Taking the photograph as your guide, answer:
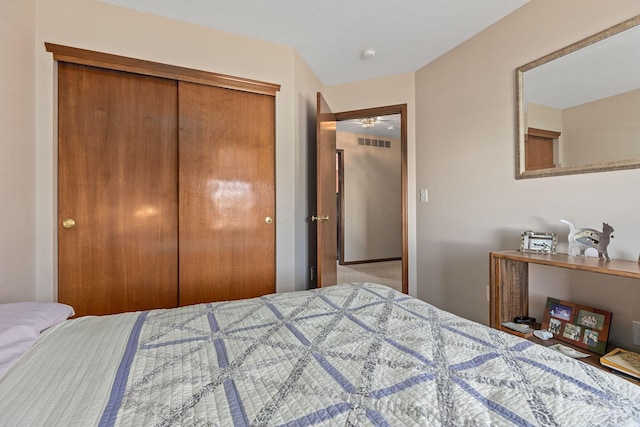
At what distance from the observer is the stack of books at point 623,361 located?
1.33m

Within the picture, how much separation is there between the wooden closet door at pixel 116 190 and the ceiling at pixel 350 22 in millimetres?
615

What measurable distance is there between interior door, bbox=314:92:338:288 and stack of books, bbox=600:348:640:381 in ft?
6.03

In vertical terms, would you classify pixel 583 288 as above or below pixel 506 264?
below

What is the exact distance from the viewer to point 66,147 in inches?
76.6

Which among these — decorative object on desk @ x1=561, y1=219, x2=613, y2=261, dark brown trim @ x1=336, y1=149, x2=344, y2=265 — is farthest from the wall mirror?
dark brown trim @ x1=336, y1=149, x2=344, y2=265

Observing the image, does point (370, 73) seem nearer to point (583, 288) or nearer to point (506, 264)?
point (506, 264)

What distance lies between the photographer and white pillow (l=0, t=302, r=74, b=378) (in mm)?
757

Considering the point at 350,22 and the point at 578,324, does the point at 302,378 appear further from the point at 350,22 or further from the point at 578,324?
the point at 350,22

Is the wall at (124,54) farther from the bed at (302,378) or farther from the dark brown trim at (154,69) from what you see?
the bed at (302,378)

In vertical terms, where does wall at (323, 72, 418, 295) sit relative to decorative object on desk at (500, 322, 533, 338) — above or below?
above

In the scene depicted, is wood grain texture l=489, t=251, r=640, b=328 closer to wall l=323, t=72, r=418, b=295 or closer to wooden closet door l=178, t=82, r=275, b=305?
wall l=323, t=72, r=418, b=295

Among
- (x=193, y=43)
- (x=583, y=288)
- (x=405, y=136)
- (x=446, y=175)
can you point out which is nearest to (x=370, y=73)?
(x=405, y=136)

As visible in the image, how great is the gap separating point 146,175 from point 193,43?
109 cm

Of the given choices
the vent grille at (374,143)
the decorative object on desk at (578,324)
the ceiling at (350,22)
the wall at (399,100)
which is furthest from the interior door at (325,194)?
the vent grille at (374,143)
